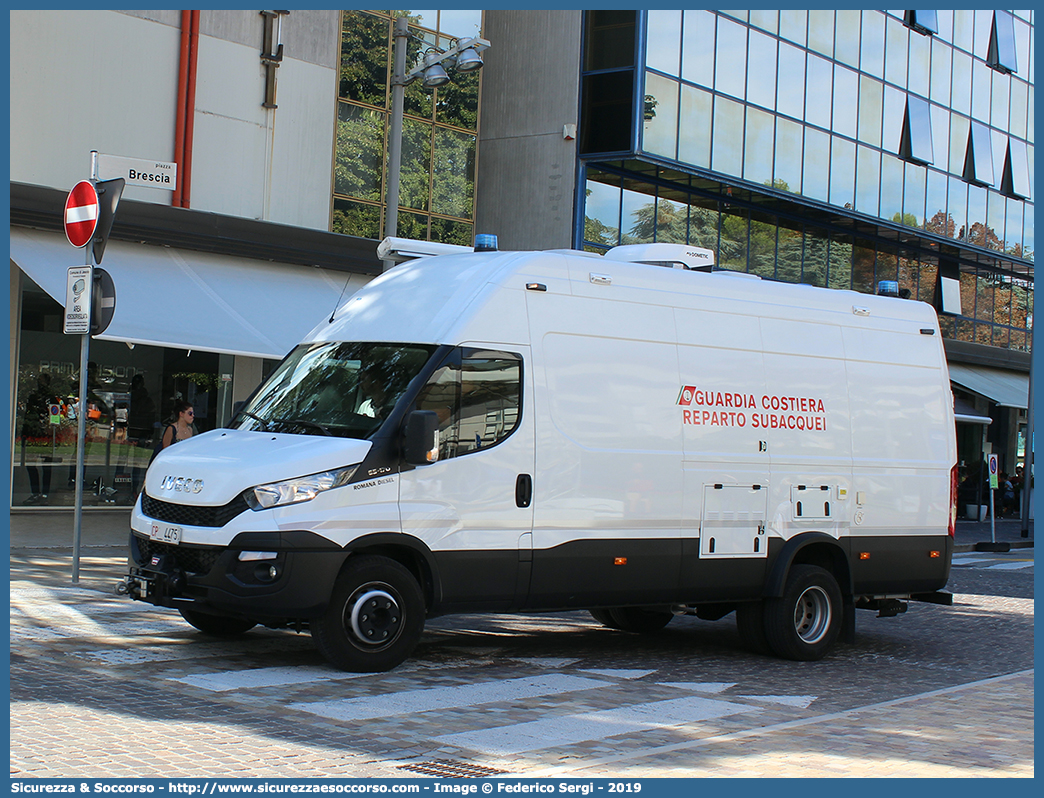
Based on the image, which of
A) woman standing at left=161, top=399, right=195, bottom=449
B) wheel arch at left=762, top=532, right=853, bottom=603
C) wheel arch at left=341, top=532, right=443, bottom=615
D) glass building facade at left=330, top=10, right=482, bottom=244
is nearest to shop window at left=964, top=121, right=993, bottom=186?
glass building facade at left=330, top=10, right=482, bottom=244

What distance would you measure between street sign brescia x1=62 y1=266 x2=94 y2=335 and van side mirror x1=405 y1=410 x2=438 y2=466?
16.0 feet

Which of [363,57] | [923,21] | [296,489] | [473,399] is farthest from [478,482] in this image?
[923,21]

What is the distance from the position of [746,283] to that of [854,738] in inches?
170

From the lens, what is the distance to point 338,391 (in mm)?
8445

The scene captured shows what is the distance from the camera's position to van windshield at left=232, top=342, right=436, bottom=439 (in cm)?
817

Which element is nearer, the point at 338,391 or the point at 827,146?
the point at 338,391

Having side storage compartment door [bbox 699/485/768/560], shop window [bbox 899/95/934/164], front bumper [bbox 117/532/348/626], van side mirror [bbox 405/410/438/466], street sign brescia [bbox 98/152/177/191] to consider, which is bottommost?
front bumper [bbox 117/532/348/626]

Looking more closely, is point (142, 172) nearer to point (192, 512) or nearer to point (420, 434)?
point (192, 512)

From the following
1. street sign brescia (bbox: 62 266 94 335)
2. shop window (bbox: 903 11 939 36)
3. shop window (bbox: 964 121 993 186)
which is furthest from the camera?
shop window (bbox: 964 121 993 186)

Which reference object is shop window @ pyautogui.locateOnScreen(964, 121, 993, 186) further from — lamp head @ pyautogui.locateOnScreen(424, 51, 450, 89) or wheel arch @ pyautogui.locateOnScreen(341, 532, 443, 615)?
wheel arch @ pyautogui.locateOnScreen(341, 532, 443, 615)

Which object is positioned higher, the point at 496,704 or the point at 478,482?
the point at 478,482

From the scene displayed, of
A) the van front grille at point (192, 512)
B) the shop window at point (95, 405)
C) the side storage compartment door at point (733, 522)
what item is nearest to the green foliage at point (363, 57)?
the shop window at point (95, 405)

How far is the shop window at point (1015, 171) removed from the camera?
1373 inches

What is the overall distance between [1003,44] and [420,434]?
31.8 metres
